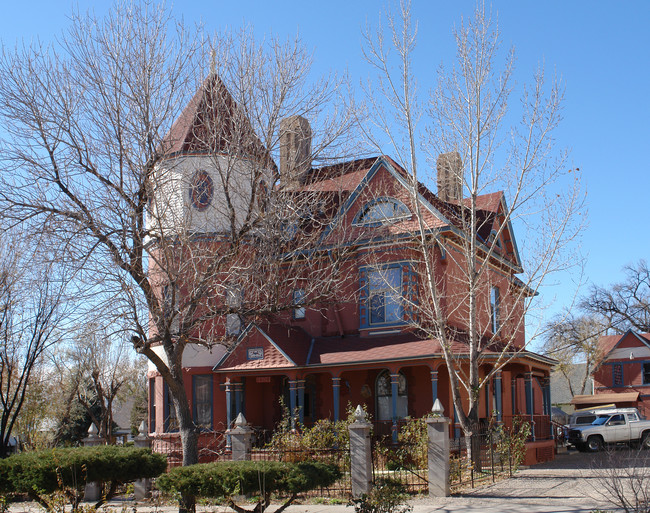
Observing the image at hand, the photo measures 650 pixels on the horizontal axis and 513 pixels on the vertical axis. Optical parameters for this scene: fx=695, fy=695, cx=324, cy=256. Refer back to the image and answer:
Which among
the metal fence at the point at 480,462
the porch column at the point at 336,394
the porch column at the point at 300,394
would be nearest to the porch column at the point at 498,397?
the metal fence at the point at 480,462

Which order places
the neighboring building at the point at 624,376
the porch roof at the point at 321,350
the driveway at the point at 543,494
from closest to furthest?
the driveway at the point at 543,494 → the porch roof at the point at 321,350 → the neighboring building at the point at 624,376

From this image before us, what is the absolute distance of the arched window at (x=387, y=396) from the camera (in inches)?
833

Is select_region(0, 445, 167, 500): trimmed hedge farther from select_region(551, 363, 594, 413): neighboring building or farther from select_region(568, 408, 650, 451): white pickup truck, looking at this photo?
select_region(551, 363, 594, 413): neighboring building

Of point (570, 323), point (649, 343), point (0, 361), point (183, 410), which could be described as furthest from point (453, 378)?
point (570, 323)

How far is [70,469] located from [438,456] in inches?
278

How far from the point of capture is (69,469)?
39.0 feet

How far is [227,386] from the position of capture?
2117cm

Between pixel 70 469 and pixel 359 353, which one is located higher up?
pixel 359 353

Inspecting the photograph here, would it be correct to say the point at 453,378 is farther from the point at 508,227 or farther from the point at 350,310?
the point at 508,227

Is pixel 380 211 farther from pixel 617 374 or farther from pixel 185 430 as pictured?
pixel 617 374

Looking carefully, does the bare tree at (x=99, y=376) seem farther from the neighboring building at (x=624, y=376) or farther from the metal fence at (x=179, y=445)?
the neighboring building at (x=624, y=376)

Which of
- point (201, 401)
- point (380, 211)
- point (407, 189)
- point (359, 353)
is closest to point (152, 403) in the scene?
point (201, 401)

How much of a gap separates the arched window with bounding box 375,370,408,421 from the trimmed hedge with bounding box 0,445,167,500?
31.8 ft

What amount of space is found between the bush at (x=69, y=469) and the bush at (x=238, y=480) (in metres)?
1.88
